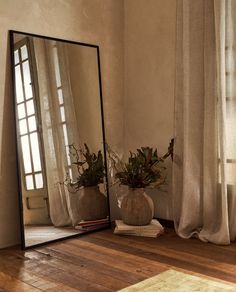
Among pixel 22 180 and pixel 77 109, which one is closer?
pixel 22 180

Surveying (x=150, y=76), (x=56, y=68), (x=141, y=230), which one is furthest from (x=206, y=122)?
(x=56, y=68)

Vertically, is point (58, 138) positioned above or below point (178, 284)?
above

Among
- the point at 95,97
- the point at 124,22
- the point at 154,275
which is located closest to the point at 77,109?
the point at 95,97

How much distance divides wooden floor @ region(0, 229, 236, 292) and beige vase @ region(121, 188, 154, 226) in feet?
0.45

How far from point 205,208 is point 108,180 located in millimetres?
820

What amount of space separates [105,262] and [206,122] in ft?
3.80

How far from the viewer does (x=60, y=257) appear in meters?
2.35

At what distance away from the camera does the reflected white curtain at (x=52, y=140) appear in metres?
2.65

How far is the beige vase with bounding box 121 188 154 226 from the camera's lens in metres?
2.80

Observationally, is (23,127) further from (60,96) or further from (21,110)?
(60,96)

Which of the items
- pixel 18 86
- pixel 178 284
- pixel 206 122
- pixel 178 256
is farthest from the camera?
pixel 206 122

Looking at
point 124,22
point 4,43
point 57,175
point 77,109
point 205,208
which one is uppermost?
point 124,22

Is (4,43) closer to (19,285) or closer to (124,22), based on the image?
(124,22)

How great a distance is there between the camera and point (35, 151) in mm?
2590
